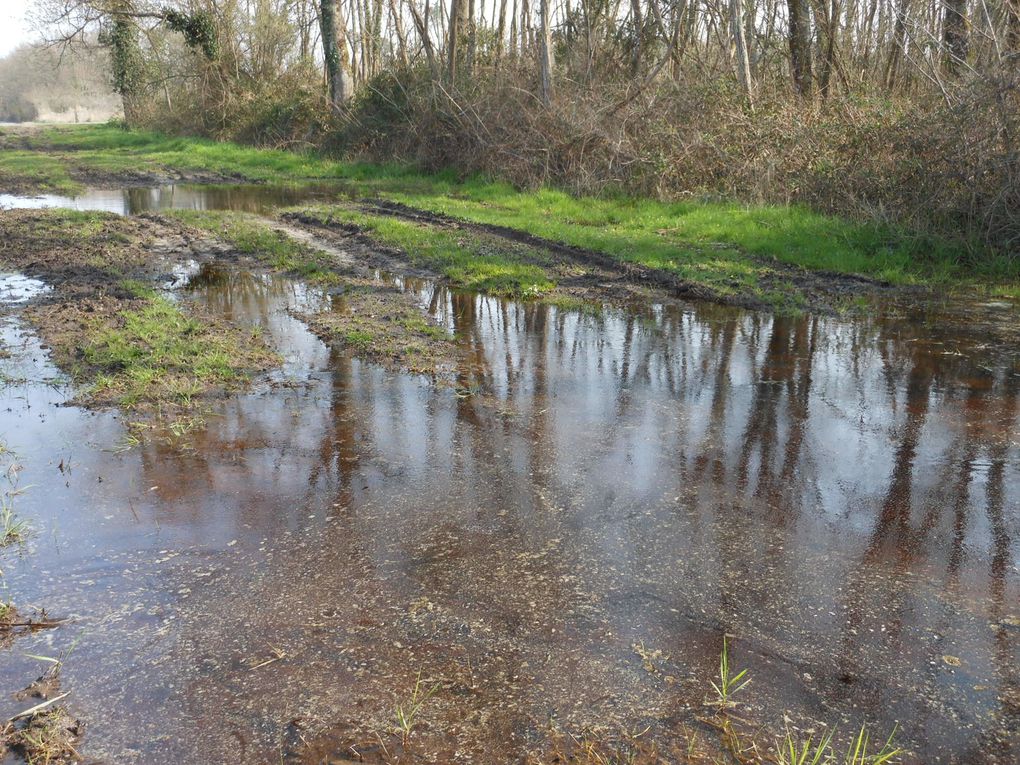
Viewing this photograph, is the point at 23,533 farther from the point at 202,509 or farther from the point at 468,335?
the point at 468,335

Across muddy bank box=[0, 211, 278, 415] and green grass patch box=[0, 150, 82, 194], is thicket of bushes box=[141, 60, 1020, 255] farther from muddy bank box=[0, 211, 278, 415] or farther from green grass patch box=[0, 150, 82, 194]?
muddy bank box=[0, 211, 278, 415]

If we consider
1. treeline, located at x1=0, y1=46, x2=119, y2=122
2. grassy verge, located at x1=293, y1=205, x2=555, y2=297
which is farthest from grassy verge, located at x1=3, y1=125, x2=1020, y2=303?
treeline, located at x1=0, y1=46, x2=119, y2=122

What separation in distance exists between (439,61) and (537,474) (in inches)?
816

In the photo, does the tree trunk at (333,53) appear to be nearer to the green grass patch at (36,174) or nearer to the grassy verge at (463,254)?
the green grass patch at (36,174)

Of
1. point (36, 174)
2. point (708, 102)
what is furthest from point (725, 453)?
point (36, 174)

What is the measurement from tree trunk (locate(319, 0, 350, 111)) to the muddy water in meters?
6.72

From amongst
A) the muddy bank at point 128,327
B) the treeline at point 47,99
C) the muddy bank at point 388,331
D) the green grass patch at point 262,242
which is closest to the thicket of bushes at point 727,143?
the green grass patch at point 262,242

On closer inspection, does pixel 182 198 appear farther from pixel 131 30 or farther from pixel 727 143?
pixel 131 30

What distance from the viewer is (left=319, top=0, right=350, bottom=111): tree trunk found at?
26.2 metres

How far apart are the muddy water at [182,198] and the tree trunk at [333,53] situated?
672cm

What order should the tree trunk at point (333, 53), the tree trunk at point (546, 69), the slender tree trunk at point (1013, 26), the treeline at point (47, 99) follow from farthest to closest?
the treeline at point (47, 99) → the tree trunk at point (333, 53) → the tree trunk at point (546, 69) → the slender tree trunk at point (1013, 26)

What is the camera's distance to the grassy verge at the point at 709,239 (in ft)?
33.7

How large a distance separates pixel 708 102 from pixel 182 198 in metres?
11.8

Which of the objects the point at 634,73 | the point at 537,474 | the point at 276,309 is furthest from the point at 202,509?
the point at 634,73
